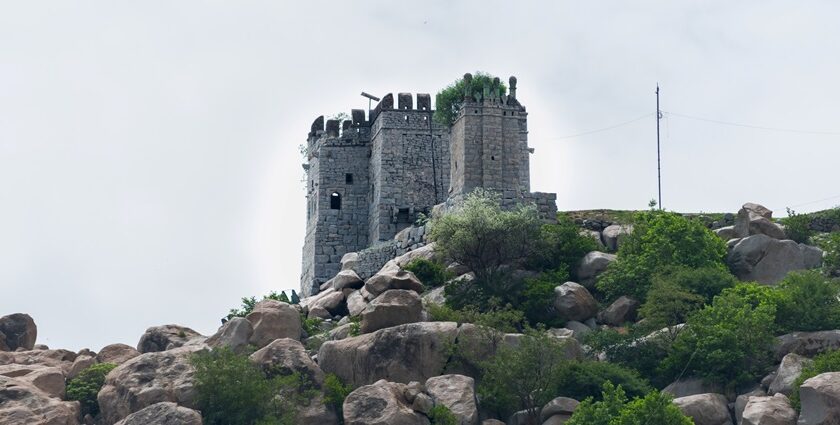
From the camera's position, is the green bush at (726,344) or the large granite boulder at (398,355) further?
the large granite boulder at (398,355)

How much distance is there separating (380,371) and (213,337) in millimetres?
7237

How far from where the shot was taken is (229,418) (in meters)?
74.6

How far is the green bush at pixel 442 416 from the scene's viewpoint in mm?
72438

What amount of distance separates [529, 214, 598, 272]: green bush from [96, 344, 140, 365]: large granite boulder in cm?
1512

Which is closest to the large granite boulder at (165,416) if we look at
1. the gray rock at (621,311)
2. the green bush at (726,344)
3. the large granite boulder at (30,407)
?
the large granite boulder at (30,407)

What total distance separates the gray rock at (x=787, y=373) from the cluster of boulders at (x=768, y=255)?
10.1 meters

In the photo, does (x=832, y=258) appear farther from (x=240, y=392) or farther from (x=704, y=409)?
(x=240, y=392)

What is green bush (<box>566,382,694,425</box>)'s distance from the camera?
69.1m

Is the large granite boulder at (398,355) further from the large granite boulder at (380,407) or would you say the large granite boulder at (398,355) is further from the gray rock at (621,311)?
the gray rock at (621,311)

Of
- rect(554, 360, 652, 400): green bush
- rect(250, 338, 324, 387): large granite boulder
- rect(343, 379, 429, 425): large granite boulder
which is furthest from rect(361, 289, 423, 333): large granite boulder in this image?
rect(554, 360, 652, 400): green bush

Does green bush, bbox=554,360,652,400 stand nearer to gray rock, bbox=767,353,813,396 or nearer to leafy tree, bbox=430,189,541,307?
gray rock, bbox=767,353,813,396

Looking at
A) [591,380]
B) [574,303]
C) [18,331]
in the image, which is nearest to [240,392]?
[591,380]

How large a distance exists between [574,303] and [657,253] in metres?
3.88

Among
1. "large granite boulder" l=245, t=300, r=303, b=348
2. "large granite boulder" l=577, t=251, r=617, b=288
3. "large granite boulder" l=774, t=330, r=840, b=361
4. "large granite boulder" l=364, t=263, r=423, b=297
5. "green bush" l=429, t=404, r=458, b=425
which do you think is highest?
"large granite boulder" l=577, t=251, r=617, b=288
